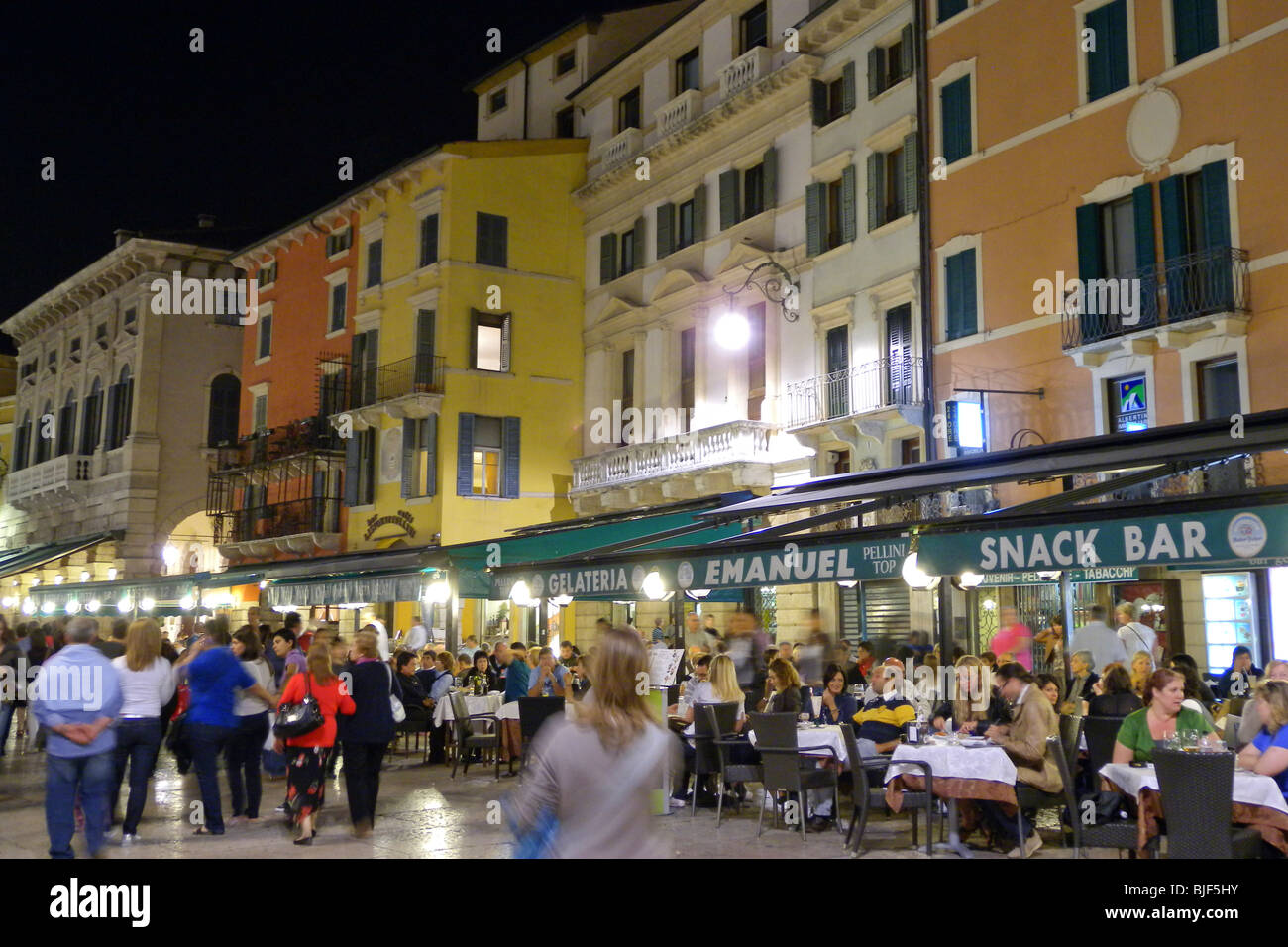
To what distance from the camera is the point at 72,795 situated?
839 cm

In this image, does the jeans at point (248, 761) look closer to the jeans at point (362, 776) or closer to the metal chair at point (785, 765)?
the jeans at point (362, 776)

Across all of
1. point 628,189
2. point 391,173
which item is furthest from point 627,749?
point 391,173

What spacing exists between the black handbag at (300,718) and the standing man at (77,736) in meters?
1.56

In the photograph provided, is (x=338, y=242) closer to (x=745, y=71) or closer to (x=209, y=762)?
(x=745, y=71)

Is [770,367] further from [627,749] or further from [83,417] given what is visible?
[83,417]

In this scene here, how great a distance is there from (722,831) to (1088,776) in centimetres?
317

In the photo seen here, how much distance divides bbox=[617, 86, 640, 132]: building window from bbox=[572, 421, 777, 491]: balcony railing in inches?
294

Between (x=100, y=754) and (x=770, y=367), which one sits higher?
(x=770, y=367)

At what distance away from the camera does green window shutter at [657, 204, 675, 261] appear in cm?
2567

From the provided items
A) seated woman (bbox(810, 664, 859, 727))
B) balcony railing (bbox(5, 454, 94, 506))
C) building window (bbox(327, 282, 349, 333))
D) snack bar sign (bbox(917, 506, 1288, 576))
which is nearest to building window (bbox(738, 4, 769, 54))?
building window (bbox(327, 282, 349, 333))

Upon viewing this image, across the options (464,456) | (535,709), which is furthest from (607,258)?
(535,709)

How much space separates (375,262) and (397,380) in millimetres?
4064
